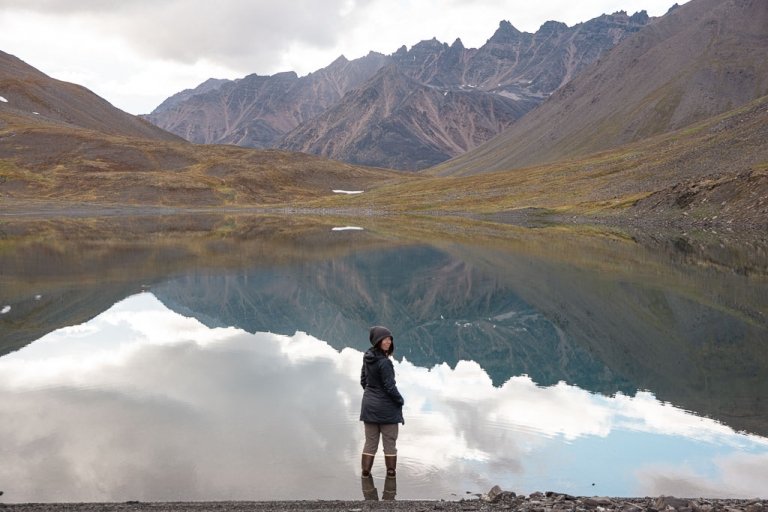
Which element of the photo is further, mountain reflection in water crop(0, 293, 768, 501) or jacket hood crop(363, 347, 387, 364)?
mountain reflection in water crop(0, 293, 768, 501)

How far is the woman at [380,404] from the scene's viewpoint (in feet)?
47.0

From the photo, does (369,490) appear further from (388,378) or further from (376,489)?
(388,378)

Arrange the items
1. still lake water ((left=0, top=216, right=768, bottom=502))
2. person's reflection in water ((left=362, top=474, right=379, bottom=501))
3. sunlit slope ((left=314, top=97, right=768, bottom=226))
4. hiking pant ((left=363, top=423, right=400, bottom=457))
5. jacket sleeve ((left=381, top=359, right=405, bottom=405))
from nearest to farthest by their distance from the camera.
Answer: person's reflection in water ((left=362, top=474, right=379, bottom=501))
jacket sleeve ((left=381, top=359, right=405, bottom=405))
hiking pant ((left=363, top=423, right=400, bottom=457))
still lake water ((left=0, top=216, right=768, bottom=502))
sunlit slope ((left=314, top=97, right=768, bottom=226))

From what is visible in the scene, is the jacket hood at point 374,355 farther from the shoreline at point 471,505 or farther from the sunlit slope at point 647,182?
the sunlit slope at point 647,182

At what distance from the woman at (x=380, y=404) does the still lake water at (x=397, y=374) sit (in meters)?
0.78

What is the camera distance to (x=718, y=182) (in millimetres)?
102562

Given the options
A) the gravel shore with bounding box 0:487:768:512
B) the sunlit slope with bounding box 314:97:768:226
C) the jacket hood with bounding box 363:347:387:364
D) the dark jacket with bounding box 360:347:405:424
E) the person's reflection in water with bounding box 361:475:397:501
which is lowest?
the person's reflection in water with bounding box 361:475:397:501

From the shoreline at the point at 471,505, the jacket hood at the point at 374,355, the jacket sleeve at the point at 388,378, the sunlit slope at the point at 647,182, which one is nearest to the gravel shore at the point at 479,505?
the shoreline at the point at 471,505

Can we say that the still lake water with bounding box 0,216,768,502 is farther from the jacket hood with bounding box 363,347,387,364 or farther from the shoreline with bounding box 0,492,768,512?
the jacket hood with bounding box 363,347,387,364

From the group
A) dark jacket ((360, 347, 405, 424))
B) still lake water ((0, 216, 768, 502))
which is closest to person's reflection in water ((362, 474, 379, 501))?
still lake water ((0, 216, 768, 502))

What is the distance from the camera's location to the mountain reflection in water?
1445 cm

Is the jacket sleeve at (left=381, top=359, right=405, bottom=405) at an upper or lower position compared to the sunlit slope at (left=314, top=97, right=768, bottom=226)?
lower

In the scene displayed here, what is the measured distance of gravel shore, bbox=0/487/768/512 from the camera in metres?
11.9

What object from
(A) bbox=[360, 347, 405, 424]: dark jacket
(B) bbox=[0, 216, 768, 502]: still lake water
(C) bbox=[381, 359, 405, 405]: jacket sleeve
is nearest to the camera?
(C) bbox=[381, 359, 405, 405]: jacket sleeve
